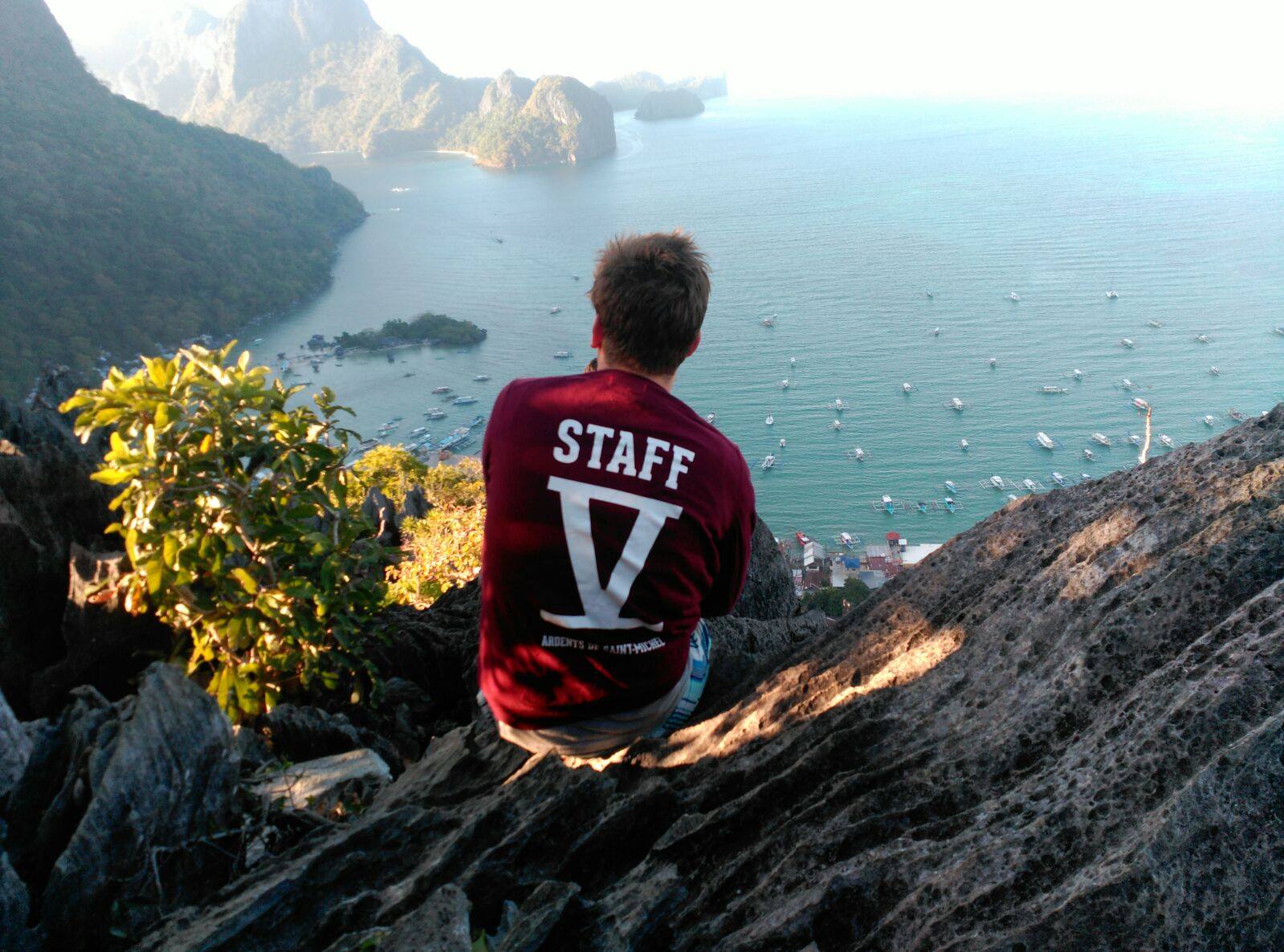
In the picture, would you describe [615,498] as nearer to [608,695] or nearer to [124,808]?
[608,695]

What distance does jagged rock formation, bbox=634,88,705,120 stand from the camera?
170 m

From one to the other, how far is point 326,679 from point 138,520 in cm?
137

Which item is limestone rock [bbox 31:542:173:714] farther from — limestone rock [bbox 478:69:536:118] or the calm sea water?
limestone rock [bbox 478:69:536:118]

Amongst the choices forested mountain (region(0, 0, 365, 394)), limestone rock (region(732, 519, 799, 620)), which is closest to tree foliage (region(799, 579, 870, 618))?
limestone rock (region(732, 519, 799, 620))

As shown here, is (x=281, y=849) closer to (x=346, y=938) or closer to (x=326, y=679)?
(x=346, y=938)

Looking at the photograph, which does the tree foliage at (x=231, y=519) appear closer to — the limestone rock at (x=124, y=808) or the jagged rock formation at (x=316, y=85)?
the limestone rock at (x=124, y=808)

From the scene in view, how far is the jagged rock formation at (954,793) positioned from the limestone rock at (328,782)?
0.38 meters

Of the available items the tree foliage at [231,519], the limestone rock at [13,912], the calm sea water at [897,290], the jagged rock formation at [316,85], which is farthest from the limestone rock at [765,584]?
Answer: the jagged rock formation at [316,85]

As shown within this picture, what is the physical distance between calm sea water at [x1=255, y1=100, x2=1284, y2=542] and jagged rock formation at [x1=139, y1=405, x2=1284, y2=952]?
4089 centimetres

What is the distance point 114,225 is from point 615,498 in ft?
299

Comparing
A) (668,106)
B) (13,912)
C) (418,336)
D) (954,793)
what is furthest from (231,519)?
(668,106)

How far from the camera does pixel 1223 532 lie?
277cm

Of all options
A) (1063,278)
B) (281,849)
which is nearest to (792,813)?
(281,849)

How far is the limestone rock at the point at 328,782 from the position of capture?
366cm
